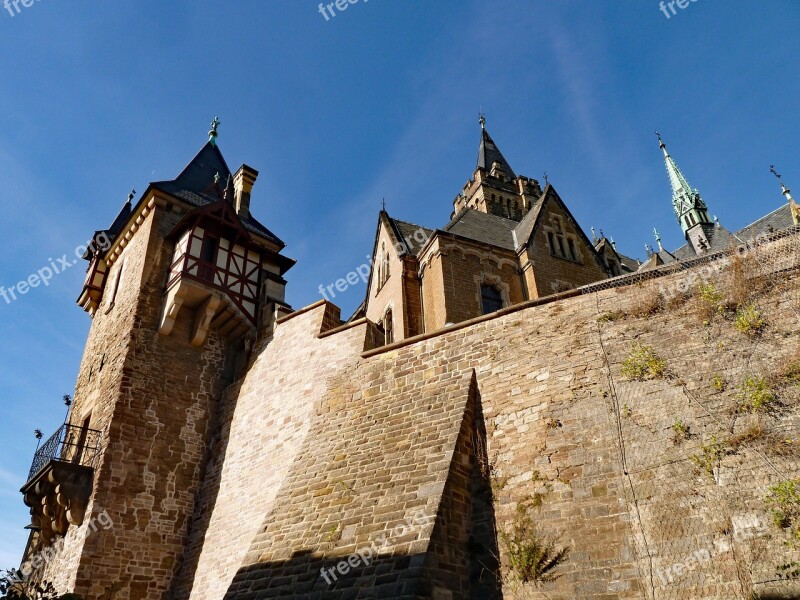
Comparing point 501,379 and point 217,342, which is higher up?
point 217,342

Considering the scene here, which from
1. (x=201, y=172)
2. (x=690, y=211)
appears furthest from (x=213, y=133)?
(x=690, y=211)

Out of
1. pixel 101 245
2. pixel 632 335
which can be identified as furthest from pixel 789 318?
pixel 101 245

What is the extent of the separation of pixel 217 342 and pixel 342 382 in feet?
18.2

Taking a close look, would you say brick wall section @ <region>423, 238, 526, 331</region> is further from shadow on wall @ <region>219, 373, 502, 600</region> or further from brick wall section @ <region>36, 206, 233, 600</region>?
shadow on wall @ <region>219, 373, 502, 600</region>

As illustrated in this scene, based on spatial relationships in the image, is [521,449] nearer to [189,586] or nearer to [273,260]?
[189,586]

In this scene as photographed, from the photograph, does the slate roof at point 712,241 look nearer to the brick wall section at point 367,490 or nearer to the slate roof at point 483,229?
the slate roof at point 483,229

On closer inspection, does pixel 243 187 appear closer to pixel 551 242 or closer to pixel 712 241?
pixel 551 242

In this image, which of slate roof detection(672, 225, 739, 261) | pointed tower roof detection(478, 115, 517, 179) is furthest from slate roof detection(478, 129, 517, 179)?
slate roof detection(672, 225, 739, 261)

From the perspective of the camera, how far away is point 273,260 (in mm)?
18578

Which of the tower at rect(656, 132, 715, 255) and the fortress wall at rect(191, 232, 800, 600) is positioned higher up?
the tower at rect(656, 132, 715, 255)

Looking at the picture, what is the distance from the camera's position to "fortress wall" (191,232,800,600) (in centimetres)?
739

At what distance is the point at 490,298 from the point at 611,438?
445 inches

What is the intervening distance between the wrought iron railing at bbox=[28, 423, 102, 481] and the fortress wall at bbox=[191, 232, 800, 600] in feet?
11.7

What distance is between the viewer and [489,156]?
42.9 metres
